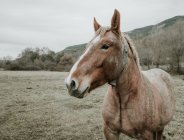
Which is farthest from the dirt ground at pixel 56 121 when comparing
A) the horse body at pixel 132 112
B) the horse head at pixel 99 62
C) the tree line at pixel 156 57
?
the tree line at pixel 156 57

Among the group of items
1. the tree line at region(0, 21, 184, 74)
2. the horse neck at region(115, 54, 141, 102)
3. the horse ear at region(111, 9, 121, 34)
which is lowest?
the tree line at region(0, 21, 184, 74)

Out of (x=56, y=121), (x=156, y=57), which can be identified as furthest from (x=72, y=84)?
(x=156, y=57)

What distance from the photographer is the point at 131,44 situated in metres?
3.32

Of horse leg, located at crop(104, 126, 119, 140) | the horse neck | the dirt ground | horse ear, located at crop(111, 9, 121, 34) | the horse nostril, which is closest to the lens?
the horse nostril

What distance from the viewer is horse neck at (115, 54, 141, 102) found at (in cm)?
317

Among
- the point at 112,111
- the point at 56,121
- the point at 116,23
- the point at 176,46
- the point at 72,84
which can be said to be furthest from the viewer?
the point at 176,46

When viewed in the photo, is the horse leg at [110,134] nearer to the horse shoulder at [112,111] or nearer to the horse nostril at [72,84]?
the horse shoulder at [112,111]

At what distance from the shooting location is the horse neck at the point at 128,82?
3.17m

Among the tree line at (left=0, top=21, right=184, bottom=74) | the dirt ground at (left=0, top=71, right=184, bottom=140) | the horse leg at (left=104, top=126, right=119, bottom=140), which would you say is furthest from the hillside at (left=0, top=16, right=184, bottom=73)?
the horse leg at (left=104, top=126, right=119, bottom=140)

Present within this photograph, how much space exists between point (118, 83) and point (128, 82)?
147mm

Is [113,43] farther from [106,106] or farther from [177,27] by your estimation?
[177,27]

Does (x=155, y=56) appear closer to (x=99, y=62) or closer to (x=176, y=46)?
(x=176, y=46)

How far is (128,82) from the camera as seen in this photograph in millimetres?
3230

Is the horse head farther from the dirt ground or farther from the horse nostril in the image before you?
the dirt ground
